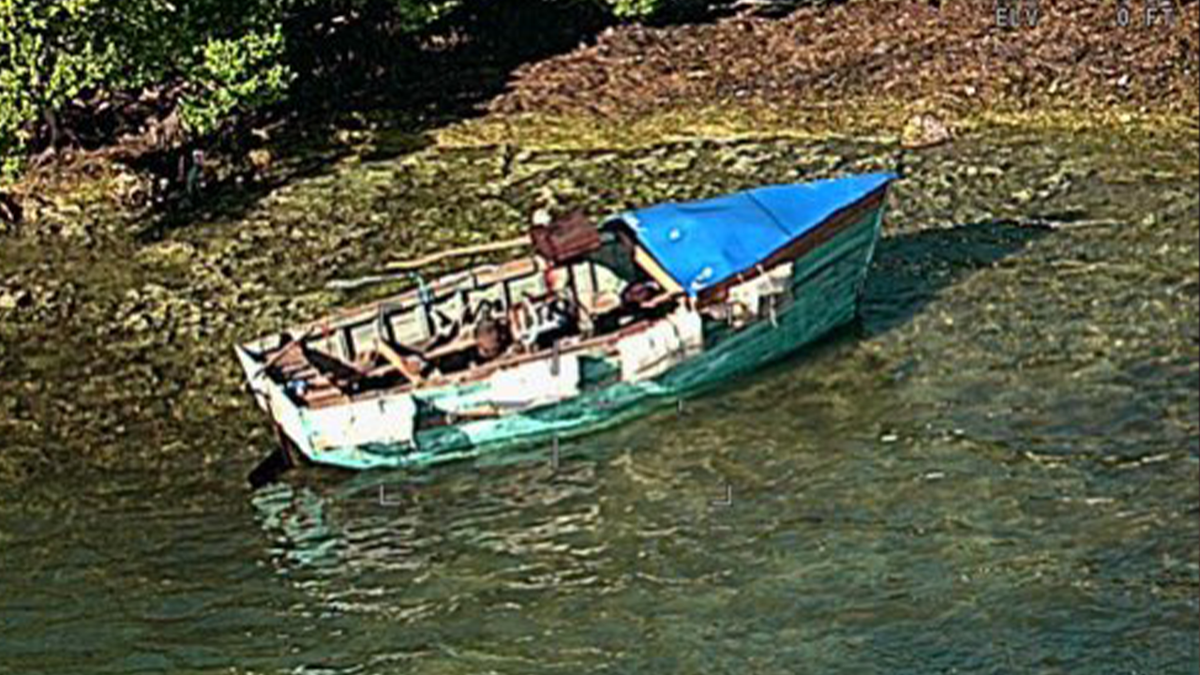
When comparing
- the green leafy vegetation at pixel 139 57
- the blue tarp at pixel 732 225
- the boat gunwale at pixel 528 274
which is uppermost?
the green leafy vegetation at pixel 139 57

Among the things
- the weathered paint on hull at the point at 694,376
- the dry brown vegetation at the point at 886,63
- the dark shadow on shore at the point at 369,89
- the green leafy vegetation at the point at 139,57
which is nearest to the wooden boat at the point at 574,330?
the weathered paint on hull at the point at 694,376

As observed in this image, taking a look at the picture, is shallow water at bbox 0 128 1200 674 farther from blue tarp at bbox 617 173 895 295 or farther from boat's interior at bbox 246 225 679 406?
blue tarp at bbox 617 173 895 295

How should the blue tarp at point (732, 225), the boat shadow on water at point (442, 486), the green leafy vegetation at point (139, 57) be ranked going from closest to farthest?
the boat shadow on water at point (442, 486), the blue tarp at point (732, 225), the green leafy vegetation at point (139, 57)

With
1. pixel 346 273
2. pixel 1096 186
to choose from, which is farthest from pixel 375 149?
pixel 1096 186

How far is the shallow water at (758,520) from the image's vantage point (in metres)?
21.3

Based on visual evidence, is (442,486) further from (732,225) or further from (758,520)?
(732,225)

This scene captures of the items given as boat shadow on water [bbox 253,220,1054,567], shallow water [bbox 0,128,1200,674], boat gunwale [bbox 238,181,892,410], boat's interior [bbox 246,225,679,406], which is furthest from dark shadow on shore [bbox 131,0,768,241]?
boat shadow on water [bbox 253,220,1054,567]

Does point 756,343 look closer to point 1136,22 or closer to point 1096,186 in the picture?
point 1096,186

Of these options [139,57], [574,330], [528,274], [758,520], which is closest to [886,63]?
[528,274]

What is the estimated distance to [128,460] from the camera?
2628 centimetres

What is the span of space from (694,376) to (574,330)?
1.75m

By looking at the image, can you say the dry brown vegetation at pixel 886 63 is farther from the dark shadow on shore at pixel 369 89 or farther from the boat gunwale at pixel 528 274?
the boat gunwale at pixel 528 274

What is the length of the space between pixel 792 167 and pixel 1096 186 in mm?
5004

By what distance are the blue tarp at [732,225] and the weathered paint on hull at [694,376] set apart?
0.45m
